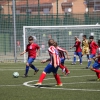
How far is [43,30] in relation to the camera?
1314 inches

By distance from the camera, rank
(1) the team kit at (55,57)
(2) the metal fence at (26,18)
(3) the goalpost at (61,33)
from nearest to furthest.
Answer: (1) the team kit at (55,57) → (3) the goalpost at (61,33) → (2) the metal fence at (26,18)

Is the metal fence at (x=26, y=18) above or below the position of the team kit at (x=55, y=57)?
above

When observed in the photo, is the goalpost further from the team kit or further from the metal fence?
the team kit

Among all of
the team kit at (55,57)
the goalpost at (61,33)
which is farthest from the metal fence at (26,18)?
the team kit at (55,57)

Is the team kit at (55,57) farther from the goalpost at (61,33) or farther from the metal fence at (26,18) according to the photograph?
the metal fence at (26,18)

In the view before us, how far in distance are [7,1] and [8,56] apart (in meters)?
5.67

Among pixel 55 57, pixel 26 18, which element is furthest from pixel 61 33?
pixel 55 57

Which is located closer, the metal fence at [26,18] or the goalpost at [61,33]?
the goalpost at [61,33]

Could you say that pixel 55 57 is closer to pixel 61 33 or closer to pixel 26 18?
pixel 61 33

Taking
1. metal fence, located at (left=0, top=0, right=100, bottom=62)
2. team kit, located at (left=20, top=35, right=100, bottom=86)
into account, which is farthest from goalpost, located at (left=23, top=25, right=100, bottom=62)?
team kit, located at (left=20, top=35, right=100, bottom=86)

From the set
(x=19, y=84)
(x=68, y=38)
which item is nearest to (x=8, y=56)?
(x=68, y=38)

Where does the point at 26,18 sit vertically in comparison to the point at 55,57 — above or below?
above

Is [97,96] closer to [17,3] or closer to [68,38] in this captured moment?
[68,38]

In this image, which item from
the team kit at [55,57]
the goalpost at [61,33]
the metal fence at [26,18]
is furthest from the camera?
the metal fence at [26,18]
